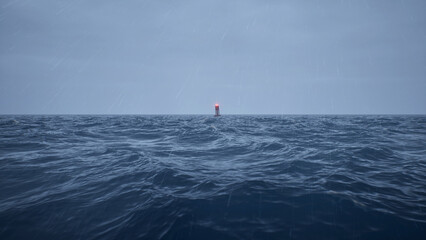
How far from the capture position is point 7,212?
13.8 ft

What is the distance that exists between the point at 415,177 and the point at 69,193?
1041 cm

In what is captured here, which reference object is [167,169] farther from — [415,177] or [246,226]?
[415,177]

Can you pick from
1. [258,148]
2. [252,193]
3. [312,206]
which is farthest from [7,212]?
[258,148]

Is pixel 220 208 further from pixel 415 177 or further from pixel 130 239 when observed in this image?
pixel 415 177

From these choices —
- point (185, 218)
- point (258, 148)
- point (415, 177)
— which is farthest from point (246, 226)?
point (258, 148)

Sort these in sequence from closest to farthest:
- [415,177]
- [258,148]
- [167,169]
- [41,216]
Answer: [41,216] → [415,177] → [167,169] → [258,148]

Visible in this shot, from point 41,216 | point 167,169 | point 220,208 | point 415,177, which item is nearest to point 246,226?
point 220,208

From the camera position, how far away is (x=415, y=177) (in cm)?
598

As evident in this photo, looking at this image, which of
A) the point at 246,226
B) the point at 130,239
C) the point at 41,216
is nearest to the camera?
the point at 130,239

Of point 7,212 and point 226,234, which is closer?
point 226,234

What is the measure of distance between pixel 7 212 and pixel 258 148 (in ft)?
31.0

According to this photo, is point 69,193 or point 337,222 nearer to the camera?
point 337,222

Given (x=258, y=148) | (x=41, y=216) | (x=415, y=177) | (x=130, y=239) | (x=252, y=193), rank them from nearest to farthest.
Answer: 1. (x=130, y=239)
2. (x=41, y=216)
3. (x=252, y=193)
4. (x=415, y=177)
5. (x=258, y=148)

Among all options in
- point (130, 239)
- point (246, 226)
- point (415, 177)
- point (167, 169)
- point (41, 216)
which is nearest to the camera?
point (130, 239)
